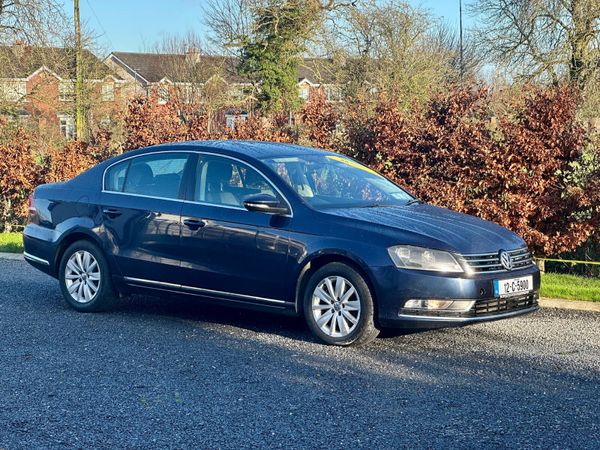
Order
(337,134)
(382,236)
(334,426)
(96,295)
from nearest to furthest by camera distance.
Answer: (334,426) → (382,236) → (96,295) → (337,134)

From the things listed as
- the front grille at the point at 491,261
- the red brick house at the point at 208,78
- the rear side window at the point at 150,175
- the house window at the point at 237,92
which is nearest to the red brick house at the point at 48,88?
the red brick house at the point at 208,78

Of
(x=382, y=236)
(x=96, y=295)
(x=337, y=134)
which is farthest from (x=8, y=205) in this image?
(x=382, y=236)

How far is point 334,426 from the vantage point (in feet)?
16.5

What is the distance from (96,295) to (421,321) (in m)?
3.37

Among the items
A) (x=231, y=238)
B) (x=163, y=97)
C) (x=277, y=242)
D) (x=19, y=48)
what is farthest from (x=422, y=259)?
(x=19, y=48)

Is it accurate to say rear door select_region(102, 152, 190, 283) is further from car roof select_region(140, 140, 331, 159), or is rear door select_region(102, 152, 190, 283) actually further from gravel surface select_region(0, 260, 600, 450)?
gravel surface select_region(0, 260, 600, 450)

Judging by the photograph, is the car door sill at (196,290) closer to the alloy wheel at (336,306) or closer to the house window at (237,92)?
the alloy wheel at (336,306)

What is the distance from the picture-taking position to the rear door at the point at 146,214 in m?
8.02

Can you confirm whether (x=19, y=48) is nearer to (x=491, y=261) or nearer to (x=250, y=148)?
(x=250, y=148)

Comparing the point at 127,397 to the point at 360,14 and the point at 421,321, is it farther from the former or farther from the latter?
the point at 360,14

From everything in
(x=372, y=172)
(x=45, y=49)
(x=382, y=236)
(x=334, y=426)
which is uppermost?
(x=45, y=49)

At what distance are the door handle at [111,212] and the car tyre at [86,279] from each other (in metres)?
0.36

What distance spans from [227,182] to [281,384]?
2.48 metres

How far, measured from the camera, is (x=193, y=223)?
7.85 meters
